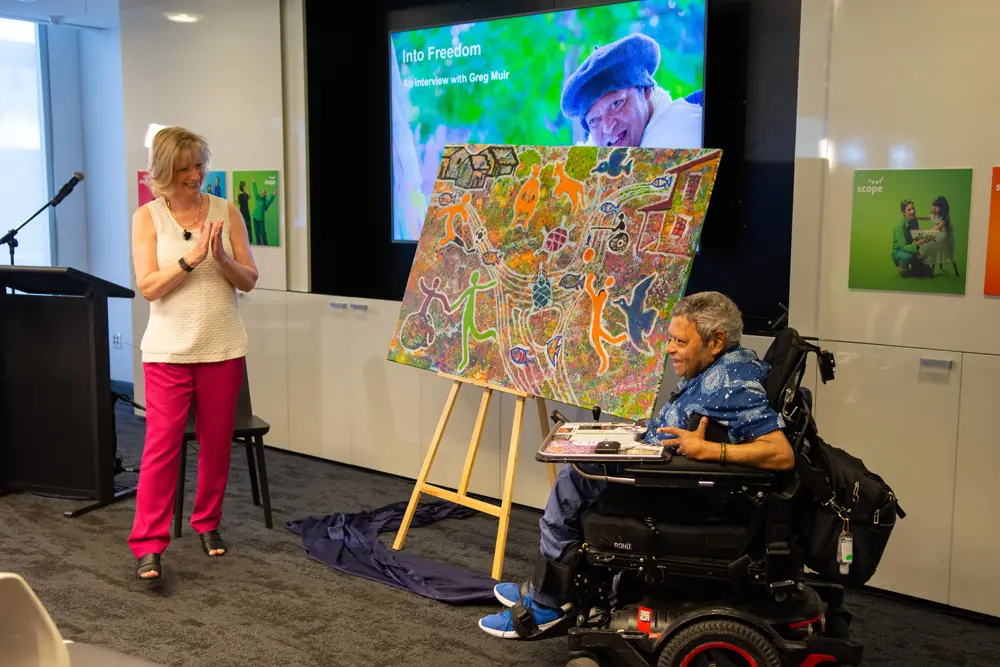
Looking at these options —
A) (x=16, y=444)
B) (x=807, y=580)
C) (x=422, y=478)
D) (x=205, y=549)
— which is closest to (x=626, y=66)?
(x=422, y=478)

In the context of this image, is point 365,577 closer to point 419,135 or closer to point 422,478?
point 422,478

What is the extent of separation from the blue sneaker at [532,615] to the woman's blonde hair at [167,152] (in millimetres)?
1923

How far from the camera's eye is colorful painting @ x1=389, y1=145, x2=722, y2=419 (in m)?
3.24

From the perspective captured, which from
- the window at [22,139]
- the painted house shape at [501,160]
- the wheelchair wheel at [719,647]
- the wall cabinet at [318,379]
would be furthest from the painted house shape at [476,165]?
the window at [22,139]

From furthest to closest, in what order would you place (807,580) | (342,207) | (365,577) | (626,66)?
1. (342,207)
2. (626,66)
3. (365,577)
4. (807,580)

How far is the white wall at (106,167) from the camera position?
7.42 m

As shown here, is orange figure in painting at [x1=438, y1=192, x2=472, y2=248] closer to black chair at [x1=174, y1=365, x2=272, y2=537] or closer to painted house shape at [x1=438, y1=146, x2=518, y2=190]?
painted house shape at [x1=438, y1=146, x2=518, y2=190]

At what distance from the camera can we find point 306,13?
16.8 ft

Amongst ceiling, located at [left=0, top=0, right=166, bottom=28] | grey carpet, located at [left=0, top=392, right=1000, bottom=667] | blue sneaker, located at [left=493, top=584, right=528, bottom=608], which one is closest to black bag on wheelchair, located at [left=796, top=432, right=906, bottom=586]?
grey carpet, located at [left=0, top=392, right=1000, bottom=667]

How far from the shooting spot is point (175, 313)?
11.7ft

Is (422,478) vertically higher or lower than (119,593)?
higher

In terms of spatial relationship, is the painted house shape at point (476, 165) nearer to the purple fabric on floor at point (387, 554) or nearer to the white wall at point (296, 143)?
the purple fabric on floor at point (387, 554)

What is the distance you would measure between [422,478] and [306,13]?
2.71 meters

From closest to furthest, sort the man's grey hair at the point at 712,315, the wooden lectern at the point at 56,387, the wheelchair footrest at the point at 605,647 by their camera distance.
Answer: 1. the wheelchair footrest at the point at 605,647
2. the man's grey hair at the point at 712,315
3. the wooden lectern at the point at 56,387
